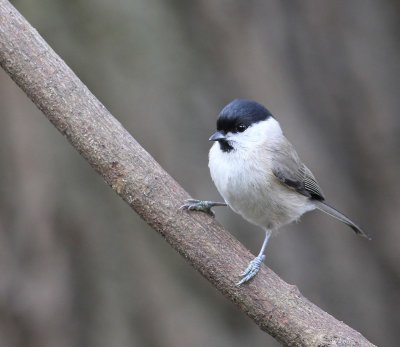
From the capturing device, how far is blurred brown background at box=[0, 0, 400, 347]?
161 inches

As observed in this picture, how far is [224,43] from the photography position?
14.6ft

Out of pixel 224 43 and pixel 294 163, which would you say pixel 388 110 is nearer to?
pixel 224 43

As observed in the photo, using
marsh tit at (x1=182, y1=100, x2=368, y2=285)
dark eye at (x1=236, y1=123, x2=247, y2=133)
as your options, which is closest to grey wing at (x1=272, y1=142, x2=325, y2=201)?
marsh tit at (x1=182, y1=100, x2=368, y2=285)

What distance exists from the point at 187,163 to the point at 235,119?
144cm

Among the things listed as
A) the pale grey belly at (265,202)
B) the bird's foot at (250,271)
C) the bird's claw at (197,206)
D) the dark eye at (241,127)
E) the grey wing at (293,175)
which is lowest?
the bird's foot at (250,271)

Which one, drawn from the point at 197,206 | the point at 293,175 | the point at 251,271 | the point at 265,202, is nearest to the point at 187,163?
the point at 293,175

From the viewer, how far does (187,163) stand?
14.0 ft

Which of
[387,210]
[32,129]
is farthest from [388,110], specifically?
[32,129]

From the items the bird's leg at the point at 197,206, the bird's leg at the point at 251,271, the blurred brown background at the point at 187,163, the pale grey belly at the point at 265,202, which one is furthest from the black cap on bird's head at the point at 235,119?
the blurred brown background at the point at 187,163

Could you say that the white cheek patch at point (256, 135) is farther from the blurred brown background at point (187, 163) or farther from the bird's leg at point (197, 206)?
the blurred brown background at point (187, 163)

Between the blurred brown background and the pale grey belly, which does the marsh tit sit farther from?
the blurred brown background

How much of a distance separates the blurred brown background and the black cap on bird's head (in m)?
1.36

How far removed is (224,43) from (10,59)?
2.14m

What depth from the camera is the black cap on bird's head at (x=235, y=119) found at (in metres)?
2.84
